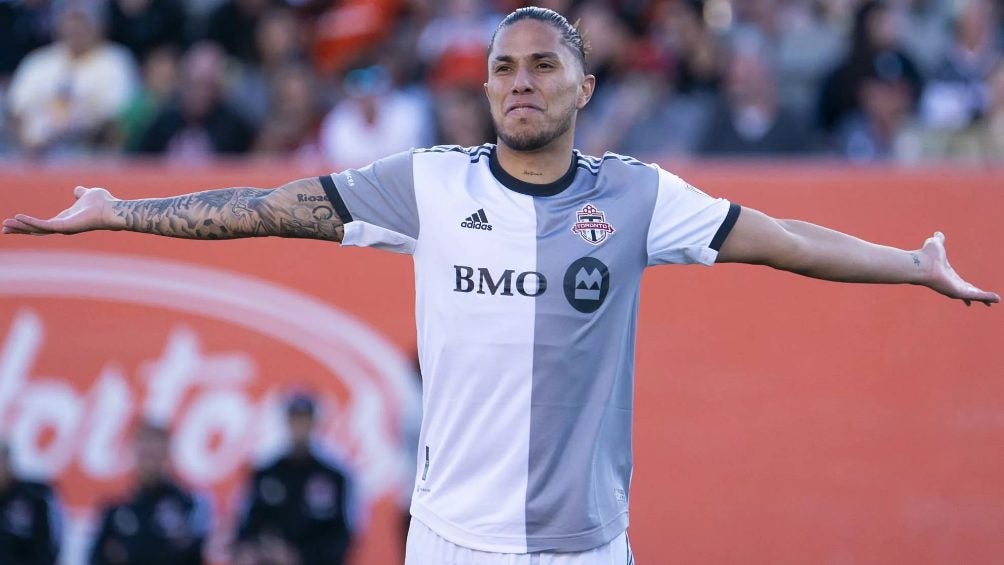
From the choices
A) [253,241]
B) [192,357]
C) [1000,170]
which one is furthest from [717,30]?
[192,357]

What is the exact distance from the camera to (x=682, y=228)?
4.51m

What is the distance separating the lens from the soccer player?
4.32m

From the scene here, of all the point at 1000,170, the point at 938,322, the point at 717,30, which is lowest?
the point at 938,322

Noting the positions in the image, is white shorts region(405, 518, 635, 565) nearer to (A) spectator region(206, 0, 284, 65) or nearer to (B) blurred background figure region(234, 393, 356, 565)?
(B) blurred background figure region(234, 393, 356, 565)

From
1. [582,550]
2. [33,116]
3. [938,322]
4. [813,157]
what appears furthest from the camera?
[33,116]

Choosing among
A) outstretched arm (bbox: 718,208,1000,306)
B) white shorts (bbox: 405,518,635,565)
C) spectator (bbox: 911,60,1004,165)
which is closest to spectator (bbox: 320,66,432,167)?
spectator (bbox: 911,60,1004,165)

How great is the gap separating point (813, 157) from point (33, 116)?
563 cm

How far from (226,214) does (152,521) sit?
4768mm

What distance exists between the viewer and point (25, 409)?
9.08 meters

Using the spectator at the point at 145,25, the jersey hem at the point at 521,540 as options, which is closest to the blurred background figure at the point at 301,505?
the spectator at the point at 145,25

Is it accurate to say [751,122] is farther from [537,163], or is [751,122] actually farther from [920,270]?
[537,163]

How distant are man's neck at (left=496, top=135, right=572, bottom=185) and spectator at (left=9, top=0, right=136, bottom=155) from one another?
6.52 metres

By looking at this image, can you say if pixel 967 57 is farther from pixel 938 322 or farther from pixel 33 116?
pixel 33 116

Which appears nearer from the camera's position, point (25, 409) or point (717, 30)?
point (25, 409)
